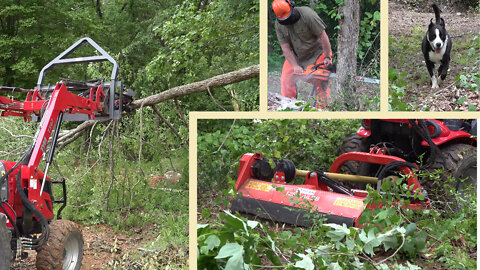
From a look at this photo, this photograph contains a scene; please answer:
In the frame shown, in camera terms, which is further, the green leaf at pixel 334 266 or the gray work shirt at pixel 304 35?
the green leaf at pixel 334 266

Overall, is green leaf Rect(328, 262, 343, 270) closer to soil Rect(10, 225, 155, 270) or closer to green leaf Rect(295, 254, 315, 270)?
green leaf Rect(295, 254, 315, 270)

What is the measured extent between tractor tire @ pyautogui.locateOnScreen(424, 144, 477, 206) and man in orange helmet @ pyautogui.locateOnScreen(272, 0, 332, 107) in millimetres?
1964

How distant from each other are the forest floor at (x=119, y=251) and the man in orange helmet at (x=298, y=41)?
3653mm

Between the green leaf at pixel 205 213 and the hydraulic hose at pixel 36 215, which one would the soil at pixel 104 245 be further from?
the green leaf at pixel 205 213

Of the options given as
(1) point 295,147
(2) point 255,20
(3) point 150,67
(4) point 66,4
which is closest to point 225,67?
(3) point 150,67

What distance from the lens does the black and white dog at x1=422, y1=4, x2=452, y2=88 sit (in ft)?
9.11

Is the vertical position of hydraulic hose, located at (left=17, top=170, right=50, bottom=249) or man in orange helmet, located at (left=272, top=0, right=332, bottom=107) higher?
man in orange helmet, located at (left=272, top=0, right=332, bottom=107)

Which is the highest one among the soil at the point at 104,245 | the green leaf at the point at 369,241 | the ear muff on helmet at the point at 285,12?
the ear muff on helmet at the point at 285,12

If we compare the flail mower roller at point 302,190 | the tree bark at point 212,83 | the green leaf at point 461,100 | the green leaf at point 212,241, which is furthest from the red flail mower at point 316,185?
the tree bark at point 212,83

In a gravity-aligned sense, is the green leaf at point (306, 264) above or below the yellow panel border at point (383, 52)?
below

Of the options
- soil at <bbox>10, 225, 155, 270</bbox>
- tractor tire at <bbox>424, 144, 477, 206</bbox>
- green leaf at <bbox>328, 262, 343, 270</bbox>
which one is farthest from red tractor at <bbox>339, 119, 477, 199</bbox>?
soil at <bbox>10, 225, 155, 270</bbox>

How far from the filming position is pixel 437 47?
277cm

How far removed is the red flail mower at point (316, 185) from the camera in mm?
4285

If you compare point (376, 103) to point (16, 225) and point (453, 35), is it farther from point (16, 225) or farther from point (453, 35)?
point (16, 225)
